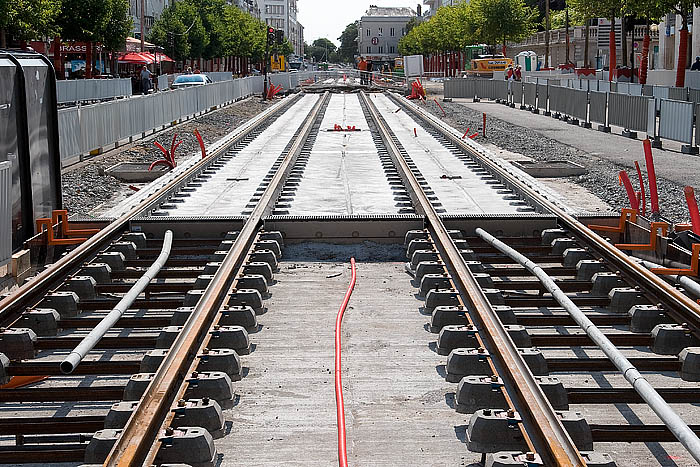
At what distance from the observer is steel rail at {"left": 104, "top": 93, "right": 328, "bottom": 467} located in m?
4.73

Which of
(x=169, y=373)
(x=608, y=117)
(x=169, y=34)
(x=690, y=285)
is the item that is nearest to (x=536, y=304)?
(x=690, y=285)

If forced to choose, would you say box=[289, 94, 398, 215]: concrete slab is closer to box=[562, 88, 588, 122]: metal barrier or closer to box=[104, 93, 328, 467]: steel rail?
box=[104, 93, 328, 467]: steel rail

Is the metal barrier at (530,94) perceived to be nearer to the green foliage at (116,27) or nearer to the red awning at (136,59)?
the green foliage at (116,27)

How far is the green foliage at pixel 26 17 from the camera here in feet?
121

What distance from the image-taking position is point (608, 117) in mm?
30750

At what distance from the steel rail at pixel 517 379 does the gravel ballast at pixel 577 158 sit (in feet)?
20.2

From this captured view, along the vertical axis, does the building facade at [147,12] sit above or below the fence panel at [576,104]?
above

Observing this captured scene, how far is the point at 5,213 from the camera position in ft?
32.5

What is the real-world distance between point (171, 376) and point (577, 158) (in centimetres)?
1833

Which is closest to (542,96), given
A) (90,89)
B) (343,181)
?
(90,89)

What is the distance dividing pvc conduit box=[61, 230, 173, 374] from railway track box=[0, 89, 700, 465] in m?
0.06

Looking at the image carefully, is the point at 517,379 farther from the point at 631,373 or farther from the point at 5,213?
the point at 5,213

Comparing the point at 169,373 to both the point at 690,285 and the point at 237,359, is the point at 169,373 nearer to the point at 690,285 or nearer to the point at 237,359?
the point at 237,359

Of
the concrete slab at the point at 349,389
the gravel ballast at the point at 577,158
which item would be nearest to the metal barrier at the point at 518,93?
the gravel ballast at the point at 577,158
